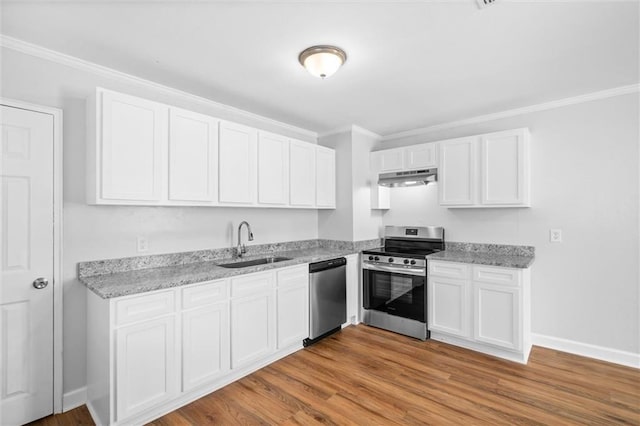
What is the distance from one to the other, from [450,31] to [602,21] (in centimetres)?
90

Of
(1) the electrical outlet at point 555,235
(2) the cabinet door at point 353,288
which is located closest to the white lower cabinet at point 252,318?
(2) the cabinet door at point 353,288

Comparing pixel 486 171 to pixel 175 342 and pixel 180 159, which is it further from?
pixel 175 342

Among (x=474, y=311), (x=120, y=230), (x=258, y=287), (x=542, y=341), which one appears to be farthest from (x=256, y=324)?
(x=542, y=341)

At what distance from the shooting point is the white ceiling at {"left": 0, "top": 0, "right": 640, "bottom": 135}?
181cm

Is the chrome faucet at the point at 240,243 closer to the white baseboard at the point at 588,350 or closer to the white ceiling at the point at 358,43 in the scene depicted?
the white ceiling at the point at 358,43

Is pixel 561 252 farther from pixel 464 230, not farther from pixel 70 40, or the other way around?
pixel 70 40

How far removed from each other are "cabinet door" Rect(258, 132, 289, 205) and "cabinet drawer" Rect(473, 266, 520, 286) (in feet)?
7.14

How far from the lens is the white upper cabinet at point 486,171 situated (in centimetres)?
321

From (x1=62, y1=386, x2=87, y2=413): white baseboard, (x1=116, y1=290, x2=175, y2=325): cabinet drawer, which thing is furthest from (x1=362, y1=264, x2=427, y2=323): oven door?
(x1=62, y1=386, x2=87, y2=413): white baseboard

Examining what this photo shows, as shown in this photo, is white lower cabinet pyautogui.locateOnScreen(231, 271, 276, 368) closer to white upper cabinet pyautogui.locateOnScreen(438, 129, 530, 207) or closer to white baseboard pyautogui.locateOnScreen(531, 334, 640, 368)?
white upper cabinet pyautogui.locateOnScreen(438, 129, 530, 207)

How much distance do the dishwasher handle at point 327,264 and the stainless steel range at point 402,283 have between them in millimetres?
397

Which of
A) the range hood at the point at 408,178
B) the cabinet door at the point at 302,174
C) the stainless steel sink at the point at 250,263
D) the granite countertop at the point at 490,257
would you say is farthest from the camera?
the range hood at the point at 408,178

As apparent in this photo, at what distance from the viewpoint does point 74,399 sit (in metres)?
2.30

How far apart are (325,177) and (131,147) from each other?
7.62 feet
